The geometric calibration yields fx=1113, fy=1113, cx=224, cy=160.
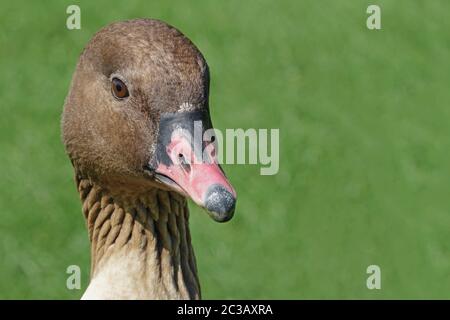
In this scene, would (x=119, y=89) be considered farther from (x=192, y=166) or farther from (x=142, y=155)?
(x=192, y=166)

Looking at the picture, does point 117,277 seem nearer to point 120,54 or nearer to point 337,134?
point 120,54

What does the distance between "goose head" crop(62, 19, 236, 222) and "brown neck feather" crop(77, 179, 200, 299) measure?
0.11 m

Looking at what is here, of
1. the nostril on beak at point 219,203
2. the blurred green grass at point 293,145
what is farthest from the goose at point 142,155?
the blurred green grass at point 293,145

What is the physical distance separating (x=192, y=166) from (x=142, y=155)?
324 millimetres

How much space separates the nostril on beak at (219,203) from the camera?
4133mm

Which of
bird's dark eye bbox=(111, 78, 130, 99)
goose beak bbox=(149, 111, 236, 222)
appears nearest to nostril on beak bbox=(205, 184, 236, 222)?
goose beak bbox=(149, 111, 236, 222)

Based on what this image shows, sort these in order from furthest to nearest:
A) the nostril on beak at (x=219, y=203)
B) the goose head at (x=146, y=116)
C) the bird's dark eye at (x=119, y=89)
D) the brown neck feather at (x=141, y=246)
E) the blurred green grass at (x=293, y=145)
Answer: the blurred green grass at (x=293, y=145), the brown neck feather at (x=141, y=246), the bird's dark eye at (x=119, y=89), the goose head at (x=146, y=116), the nostril on beak at (x=219, y=203)

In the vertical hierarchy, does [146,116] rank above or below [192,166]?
above

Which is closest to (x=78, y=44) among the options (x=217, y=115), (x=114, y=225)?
(x=217, y=115)

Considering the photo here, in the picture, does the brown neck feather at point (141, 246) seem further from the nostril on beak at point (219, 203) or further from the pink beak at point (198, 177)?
the nostril on beak at point (219, 203)

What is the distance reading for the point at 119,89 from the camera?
4.59 metres

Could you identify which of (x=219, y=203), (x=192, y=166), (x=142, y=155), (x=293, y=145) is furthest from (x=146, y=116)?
(x=293, y=145)

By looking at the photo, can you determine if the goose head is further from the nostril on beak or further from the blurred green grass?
the blurred green grass

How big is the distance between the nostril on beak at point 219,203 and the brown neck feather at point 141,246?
0.70 meters
